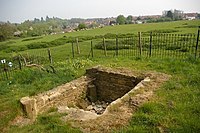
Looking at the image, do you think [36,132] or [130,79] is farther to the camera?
[130,79]

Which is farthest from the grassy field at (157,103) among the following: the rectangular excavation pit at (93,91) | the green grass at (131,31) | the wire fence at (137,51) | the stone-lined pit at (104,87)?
the green grass at (131,31)

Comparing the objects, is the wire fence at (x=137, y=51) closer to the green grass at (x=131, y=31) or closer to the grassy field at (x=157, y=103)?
the grassy field at (x=157, y=103)

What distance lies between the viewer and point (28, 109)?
5625mm

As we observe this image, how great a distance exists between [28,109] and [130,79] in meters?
3.99

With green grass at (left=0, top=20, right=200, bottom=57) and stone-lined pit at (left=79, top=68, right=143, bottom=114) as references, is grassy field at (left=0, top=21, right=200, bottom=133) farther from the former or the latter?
green grass at (left=0, top=20, right=200, bottom=57)

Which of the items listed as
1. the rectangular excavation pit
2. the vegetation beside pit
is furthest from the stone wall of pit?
the vegetation beside pit

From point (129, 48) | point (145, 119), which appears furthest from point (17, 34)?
point (145, 119)

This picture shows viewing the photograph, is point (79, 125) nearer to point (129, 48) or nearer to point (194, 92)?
point (194, 92)

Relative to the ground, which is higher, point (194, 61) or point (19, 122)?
point (194, 61)

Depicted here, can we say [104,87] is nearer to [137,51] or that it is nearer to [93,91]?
[93,91]

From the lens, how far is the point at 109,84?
8.35m

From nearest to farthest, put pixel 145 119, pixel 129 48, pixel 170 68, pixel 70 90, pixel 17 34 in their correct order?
pixel 145 119 < pixel 70 90 < pixel 170 68 < pixel 129 48 < pixel 17 34

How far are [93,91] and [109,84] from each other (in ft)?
2.71

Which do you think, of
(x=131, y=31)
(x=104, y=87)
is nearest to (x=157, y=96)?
(x=104, y=87)
